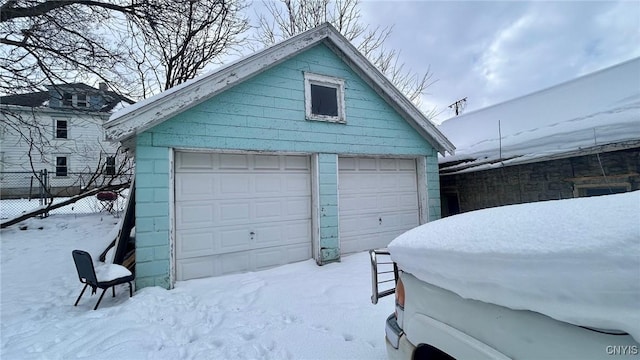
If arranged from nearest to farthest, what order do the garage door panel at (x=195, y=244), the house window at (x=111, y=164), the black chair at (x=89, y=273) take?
the black chair at (x=89, y=273) → the garage door panel at (x=195, y=244) → the house window at (x=111, y=164)

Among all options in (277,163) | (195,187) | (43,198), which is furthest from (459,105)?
(43,198)

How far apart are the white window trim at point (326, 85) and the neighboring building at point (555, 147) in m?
4.13

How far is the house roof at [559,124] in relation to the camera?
578cm

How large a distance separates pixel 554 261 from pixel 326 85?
6.14m

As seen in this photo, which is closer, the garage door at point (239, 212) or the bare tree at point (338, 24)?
the garage door at point (239, 212)

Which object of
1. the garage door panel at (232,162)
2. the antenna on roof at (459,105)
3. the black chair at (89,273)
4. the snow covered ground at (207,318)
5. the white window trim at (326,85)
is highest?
the antenna on roof at (459,105)

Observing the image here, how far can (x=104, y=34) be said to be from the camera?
7668 millimetres

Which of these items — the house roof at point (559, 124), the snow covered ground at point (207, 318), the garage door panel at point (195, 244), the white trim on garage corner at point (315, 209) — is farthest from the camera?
the white trim on garage corner at point (315, 209)

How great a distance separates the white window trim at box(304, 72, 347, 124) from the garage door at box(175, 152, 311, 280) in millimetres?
969

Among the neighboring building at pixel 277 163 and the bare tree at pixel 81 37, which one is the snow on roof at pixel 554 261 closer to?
the neighboring building at pixel 277 163

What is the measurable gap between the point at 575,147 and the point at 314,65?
5.86 meters

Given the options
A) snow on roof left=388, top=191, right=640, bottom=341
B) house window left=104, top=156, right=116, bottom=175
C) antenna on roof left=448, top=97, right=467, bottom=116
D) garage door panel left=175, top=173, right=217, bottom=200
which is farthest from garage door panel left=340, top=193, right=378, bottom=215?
antenna on roof left=448, top=97, right=467, bottom=116

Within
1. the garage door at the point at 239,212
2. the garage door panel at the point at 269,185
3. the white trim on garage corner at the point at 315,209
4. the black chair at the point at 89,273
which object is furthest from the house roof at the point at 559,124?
the black chair at the point at 89,273

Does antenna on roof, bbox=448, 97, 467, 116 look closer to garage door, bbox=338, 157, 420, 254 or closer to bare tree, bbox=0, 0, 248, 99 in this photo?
garage door, bbox=338, 157, 420, 254
